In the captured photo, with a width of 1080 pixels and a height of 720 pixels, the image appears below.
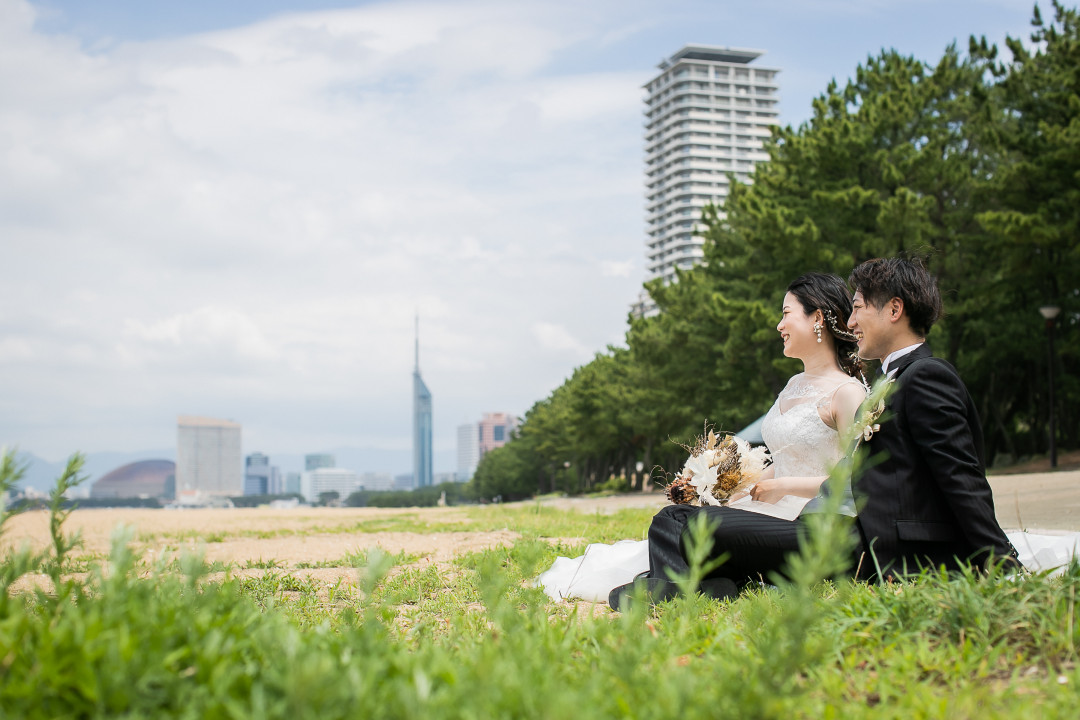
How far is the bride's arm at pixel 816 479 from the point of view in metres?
4.62

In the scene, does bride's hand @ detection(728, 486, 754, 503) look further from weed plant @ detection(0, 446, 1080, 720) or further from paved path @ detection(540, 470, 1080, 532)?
paved path @ detection(540, 470, 1080, 532)

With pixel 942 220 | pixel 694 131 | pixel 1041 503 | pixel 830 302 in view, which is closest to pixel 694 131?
pixel 694 131

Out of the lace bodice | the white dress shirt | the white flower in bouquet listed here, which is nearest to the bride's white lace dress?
the lace bodice

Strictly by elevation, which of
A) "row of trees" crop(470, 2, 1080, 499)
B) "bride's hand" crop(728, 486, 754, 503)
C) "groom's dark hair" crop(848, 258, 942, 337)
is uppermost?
"row of trees" crop(470, 2, 1080, 499)

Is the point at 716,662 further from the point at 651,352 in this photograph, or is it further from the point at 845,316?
the point at 651,352

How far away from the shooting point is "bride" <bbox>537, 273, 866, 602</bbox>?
15.7ft

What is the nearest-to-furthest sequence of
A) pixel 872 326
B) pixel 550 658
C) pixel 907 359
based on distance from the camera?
pixel 550 658
pixel 907 359
pixel 872 326

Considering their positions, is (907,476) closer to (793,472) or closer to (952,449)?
(952,449)

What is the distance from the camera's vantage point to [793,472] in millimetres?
5137

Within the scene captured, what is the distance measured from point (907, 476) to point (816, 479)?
2.48 feet

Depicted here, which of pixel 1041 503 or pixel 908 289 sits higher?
pixel 908 289

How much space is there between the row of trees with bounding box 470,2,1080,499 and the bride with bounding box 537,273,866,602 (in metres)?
14.7

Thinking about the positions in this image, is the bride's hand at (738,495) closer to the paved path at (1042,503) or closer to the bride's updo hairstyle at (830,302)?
the bride's updo hairstyle at (830,302)

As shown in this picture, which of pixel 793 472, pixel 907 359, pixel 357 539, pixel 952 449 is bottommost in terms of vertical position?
pixel 357 539
